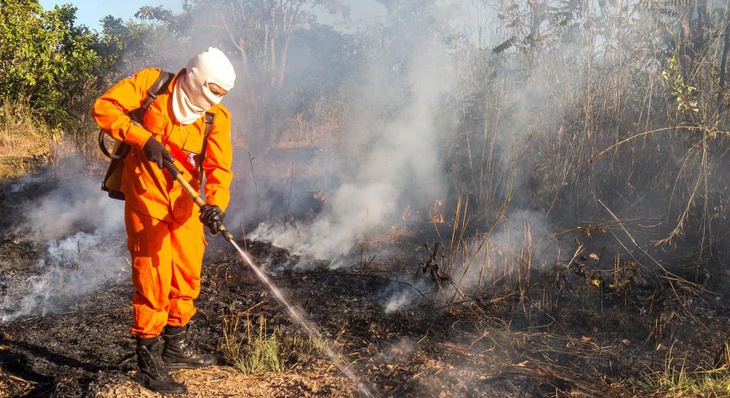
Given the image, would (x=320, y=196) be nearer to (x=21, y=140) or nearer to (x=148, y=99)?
(x=148, y=99)

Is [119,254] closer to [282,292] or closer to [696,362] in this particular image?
[282,292]

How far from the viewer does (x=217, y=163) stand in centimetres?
307

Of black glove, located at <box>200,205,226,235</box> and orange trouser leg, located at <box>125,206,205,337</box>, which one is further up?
black glove, located at <box>200,205,226,235</box>

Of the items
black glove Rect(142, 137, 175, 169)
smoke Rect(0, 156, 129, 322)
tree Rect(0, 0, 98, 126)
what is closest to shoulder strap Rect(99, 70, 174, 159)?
black glove Rect(142, 137, 175, 169)

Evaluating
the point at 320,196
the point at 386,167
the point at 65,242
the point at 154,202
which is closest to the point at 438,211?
the point at 386,167

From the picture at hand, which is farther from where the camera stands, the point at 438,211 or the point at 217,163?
the point at 438,211

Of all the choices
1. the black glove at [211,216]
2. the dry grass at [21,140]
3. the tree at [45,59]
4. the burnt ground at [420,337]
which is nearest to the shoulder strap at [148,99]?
the black glove at [211,216]

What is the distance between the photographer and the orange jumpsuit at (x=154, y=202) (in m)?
2.79

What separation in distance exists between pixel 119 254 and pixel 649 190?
223 inches

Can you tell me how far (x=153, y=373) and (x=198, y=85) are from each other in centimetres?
168

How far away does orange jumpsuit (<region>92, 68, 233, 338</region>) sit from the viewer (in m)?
2.79

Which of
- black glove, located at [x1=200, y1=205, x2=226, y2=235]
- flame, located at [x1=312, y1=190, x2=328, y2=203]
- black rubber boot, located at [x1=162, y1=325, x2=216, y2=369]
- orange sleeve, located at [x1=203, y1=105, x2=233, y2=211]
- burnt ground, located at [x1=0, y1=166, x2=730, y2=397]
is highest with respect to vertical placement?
orange sleeve, located at [x1=203, y1=105, x2=233, y2=211]

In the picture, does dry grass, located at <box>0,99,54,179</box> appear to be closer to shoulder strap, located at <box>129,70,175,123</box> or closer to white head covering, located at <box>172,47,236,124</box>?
shoulder strap, located at <box>129,70,175,123</box>

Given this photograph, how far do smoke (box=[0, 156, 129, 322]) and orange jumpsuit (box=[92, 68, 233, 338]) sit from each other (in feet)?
5.98
